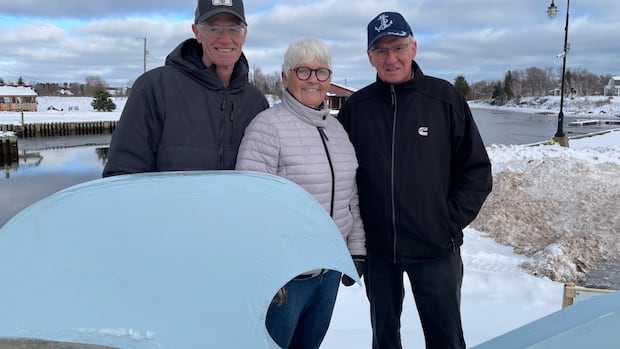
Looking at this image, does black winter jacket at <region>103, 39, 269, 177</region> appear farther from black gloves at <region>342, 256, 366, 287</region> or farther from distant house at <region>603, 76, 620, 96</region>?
distant house at <region>603, 76, 620, 96</region>

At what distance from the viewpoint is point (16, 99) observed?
222ft

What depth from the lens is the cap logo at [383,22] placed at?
2.69 meters

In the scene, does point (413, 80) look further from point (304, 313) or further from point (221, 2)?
point (304, 313)

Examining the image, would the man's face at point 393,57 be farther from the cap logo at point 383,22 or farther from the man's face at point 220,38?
the man's face at point 220,38

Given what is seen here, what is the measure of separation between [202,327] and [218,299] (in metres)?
0.08

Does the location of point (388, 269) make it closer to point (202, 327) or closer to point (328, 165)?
point (328, 165)

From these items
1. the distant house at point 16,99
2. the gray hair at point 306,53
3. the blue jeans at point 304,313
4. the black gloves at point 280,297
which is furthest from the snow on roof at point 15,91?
the black gloves at point 280,297

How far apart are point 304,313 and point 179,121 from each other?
1.13m

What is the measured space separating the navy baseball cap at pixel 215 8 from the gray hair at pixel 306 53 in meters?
0.29

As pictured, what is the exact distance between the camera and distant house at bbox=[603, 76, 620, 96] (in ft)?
413

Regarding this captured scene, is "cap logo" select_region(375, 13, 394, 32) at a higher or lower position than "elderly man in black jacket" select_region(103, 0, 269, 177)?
higher

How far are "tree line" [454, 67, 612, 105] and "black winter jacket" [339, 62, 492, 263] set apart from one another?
11937 centimetres

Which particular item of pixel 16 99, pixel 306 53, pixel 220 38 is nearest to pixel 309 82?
pixel 306 53

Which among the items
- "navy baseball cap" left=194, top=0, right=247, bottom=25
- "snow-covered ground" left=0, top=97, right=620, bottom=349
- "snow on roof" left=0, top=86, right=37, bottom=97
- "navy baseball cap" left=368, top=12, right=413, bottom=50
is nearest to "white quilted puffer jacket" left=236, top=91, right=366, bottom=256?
"navy baseball cap" left=194, top=0, right=247, bottom=25
